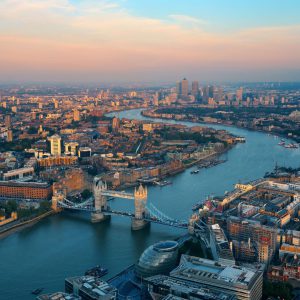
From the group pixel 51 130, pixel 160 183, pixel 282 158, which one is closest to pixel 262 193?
pixel 160 183

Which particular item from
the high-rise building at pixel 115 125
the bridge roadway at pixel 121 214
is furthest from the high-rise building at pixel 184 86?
the bridge roadway at pixel 121 214

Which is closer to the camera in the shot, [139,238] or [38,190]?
[139,238]

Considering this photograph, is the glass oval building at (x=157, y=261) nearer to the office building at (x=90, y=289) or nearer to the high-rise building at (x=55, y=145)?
the office building at (x=90, y=289)

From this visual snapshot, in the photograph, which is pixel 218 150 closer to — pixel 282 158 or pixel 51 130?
pixel 282 158

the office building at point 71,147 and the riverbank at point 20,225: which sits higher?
the office building at point 71,147

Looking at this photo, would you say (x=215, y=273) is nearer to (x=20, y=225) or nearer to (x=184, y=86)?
(x=20, y=225)

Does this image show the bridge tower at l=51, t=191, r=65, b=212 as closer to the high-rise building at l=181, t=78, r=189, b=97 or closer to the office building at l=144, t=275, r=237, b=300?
the office building at l=144, t=275, r=237, b=300
